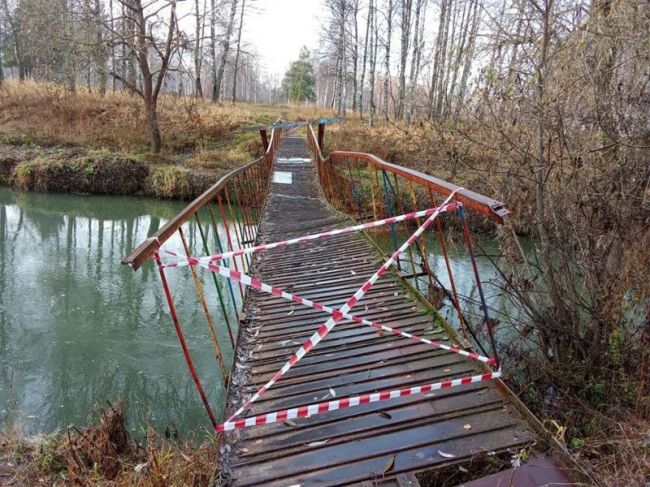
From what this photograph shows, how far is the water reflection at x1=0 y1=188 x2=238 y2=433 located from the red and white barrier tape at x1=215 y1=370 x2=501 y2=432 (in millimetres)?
2592

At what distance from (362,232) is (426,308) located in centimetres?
216

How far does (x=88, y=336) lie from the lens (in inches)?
232

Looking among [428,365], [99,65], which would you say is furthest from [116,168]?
[428,365]

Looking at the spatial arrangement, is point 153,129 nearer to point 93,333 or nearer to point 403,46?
point 403,46

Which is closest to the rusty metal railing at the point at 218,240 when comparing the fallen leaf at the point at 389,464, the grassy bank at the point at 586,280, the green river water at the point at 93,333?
the green river water at the point at 93,333

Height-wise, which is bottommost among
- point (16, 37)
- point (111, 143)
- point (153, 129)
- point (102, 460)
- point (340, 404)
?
point (102, 460)

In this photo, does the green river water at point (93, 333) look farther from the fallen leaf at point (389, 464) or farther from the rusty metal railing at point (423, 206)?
the fallen leaf at point (389, 464)

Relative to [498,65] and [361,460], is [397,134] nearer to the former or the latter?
[498,65]

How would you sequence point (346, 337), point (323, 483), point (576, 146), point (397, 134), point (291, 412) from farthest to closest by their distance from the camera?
point (397, 134), point (576, 146), point (346, 337), point (291, 412), point (323, 483)

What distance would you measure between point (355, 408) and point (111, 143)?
52.3 feet

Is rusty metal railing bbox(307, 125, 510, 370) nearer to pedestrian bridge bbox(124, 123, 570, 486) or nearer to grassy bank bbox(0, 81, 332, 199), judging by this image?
pedestrian bridge bbox(124, 123, 570, 486)

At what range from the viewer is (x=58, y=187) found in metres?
13.2

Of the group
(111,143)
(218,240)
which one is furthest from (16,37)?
(218,240)

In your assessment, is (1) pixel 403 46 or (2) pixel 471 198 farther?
(1) pixel 403 46
